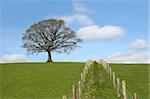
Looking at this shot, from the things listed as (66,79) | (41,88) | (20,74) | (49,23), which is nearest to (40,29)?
(49,23)

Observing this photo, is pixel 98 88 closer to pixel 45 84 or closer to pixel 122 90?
pixel 45 84

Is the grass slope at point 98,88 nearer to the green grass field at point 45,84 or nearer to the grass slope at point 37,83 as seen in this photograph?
the green grass field at point 45,84

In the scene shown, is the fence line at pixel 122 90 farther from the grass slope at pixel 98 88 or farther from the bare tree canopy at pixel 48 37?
the bare tree canopy at pixel 48 37

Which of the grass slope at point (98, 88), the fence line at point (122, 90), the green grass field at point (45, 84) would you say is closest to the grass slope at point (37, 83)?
the green grass field at point (45, 84)

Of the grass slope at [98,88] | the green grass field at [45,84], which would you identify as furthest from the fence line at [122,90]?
the green grass field at [45,84]

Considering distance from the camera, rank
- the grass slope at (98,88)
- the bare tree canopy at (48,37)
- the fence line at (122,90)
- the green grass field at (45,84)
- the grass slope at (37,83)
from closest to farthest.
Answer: the fence line at (122,90) → the grass slope at (98,88) → the green grass field at (45,84) → the grass slope at (37,83) → the bare tree canopy at (48,37)

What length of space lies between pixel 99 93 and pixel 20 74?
66.3 ft

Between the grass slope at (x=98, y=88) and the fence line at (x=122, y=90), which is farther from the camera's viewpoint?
the grass slope at (x=98, y=88)

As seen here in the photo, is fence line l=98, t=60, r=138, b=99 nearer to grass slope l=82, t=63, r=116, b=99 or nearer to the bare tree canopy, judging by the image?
grass slope l=82, t=63, r=116, b=99

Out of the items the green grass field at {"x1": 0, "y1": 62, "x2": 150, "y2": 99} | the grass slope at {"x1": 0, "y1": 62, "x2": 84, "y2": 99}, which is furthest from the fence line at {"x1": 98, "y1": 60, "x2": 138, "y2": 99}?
the grass slope at {"x1": 0, "y1": 62, "x2": 84, "y2": 99}

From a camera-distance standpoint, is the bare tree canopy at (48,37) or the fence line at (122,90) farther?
the bare tree canopy at (48,37)

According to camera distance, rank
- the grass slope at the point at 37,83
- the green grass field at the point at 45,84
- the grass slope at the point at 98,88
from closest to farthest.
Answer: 1. the grass slope at the point at 98,88
2. the green grass field at the point at 45,84
3. the grass slope at the point at 37,83

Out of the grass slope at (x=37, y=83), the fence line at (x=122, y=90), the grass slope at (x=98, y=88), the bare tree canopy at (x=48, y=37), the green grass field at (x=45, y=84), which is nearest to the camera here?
the fence line at (x=122, y=90)

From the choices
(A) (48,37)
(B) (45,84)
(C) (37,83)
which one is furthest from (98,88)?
(A) (48,37)
